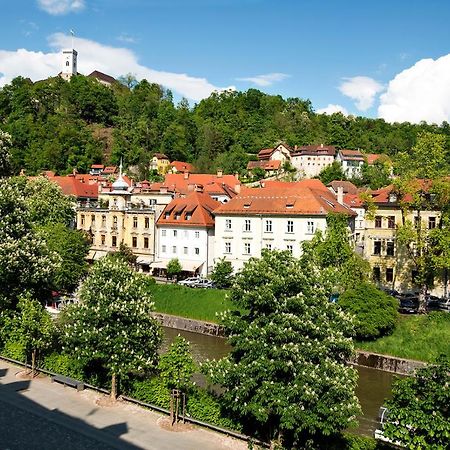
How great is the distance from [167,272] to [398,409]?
39.9m

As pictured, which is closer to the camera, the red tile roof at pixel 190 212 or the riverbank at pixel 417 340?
the riverbank at pixel 417 340

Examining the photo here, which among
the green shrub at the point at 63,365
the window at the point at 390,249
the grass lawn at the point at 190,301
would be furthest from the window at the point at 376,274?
the green shrub at the point at 63,365

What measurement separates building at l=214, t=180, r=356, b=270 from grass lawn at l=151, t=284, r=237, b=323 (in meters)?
5.69

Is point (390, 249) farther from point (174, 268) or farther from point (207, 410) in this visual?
point (207, 410)

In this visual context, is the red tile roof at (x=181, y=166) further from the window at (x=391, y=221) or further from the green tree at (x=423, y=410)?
the green tree at (x=423, y=410)

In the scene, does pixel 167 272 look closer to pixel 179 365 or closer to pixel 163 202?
pixel 163 202

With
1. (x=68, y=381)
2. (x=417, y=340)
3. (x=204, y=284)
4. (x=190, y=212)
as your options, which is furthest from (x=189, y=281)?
(x=68, y=381)

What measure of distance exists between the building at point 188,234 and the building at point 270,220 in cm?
141

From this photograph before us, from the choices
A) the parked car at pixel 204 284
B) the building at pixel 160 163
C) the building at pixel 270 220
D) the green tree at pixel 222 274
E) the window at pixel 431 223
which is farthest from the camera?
the building at pixel 160 163

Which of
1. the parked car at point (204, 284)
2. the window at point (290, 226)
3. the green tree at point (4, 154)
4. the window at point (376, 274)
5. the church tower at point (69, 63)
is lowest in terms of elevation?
the parked car at point (204, 284)

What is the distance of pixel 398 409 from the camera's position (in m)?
15.9

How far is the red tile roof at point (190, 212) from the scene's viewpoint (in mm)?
54406

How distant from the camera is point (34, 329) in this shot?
83.0 ft

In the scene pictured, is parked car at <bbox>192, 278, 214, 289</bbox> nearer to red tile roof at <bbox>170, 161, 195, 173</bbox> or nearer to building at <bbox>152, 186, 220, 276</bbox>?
building at <bbox>152, 186, 220, 276</bbox>
